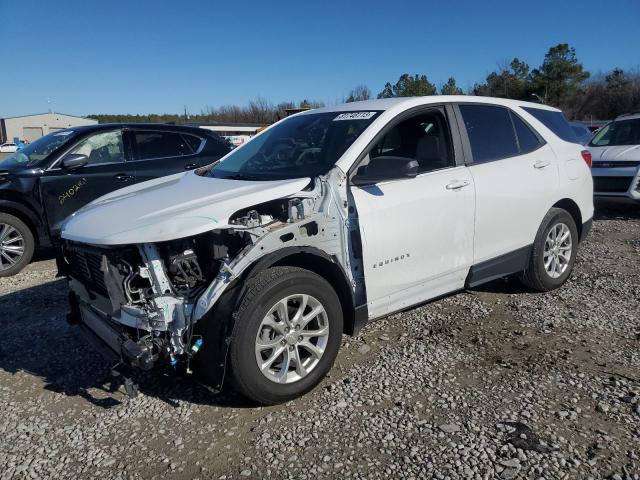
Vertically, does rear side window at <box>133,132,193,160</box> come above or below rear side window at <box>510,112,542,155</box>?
above

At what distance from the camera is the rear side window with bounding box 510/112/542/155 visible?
4.52 m

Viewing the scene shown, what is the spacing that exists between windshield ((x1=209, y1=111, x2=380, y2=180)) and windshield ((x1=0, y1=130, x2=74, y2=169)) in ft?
11.4

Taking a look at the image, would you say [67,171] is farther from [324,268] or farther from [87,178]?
[324,268]

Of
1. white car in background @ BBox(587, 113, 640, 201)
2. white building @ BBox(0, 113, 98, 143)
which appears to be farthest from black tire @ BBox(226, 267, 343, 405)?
white building @ BBox(0, 113, 98, 143)

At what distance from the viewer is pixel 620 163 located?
28.2 ft

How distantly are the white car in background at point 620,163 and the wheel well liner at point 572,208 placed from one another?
14.0ft

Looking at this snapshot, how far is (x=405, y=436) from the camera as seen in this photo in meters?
2.70

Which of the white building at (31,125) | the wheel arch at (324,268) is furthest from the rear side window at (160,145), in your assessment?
the white building at (31,125)

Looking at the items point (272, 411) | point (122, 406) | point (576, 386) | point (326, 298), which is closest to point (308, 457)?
point (272, 411)

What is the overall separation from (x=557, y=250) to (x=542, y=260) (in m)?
0.33

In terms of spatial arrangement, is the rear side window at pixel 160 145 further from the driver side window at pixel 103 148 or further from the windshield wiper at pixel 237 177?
the windshield wiper at pixel 237 177

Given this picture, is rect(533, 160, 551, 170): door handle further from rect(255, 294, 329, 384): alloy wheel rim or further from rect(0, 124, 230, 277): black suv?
rect(0, 124, 230, 277): black suv

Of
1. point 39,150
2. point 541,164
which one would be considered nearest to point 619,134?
point 541,164

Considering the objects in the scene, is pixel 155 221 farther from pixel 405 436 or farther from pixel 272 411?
pixel 405 436
